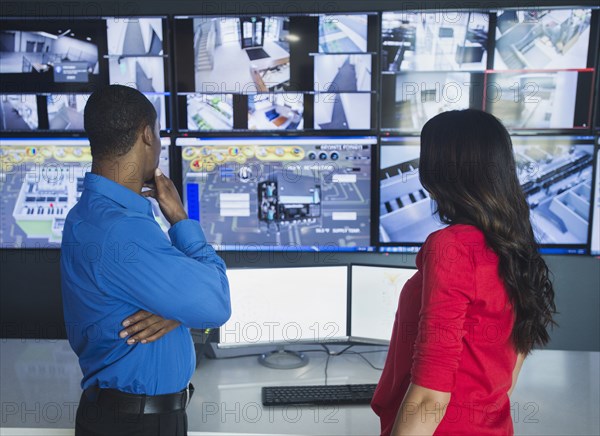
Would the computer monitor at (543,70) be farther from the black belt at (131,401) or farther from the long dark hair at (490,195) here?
the black belt at (131,401)

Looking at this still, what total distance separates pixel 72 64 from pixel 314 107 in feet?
4.01

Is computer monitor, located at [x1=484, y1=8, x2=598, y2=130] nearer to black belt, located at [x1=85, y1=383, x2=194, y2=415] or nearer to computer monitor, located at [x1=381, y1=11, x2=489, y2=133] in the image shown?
computer monitor, located at [x1=381, y1=11, x2=489, y2=133]

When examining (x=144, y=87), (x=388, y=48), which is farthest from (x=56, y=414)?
(x=388, y=48)

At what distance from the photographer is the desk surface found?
162 centimetres

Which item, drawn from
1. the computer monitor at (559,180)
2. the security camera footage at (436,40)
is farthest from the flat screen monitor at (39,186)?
the computer monitor at (559,180)

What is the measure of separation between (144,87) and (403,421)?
2.09 meters

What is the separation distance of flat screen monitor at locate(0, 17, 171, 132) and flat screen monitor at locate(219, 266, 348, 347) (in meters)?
1.03

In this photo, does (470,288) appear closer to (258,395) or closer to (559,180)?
(258,395)

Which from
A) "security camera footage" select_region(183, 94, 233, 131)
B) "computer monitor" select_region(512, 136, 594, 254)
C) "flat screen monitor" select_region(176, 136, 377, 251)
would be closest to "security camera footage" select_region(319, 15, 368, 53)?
"flat screen monitor" select_region(176, 136, 377, 251)

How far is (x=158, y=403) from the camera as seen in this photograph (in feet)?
4.46

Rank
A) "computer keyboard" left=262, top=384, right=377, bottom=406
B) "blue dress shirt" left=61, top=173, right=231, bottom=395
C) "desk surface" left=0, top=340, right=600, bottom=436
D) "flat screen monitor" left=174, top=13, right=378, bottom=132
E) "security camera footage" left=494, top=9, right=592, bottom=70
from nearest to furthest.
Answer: "blue dress shirt" left=61, top=173, right=231, bottom=395 → "desk surface" left=0, top=340, right=600, bottom=436 → "computer keyboard" left=262, top=384, right=377, bottom=406 → "security camera footage" left=494, top=9, right=592, bottom=70 → "flat screen monitor" left=174, top=13, right=378, bottom=132

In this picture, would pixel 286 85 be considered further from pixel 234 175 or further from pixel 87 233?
pixel 87 233

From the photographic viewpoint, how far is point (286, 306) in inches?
82.3

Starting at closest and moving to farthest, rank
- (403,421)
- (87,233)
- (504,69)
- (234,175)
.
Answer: (403,421), (87,233), (504,69), (234,175)
